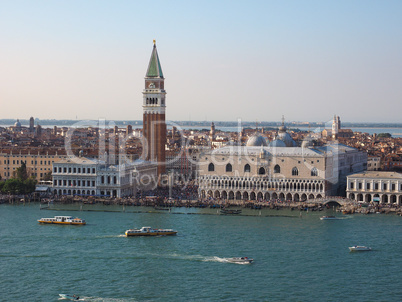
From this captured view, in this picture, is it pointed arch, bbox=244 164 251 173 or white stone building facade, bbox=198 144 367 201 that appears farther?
pointed arch, bbox=244 164 251 173

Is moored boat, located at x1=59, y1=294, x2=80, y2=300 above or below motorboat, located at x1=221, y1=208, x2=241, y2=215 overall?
below

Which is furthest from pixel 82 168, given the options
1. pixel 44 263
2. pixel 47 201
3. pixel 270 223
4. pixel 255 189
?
pixel 44 263

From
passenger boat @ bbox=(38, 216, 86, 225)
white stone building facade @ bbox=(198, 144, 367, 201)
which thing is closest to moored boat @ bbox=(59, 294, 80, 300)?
passenger boat @ bbox=(38, 216, 86, 225)

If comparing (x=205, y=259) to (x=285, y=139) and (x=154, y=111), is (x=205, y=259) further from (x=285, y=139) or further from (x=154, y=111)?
(x=154, y=111)

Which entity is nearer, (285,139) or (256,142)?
(256,142)

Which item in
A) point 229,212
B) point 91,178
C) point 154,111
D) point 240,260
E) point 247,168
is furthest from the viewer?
point 154,111

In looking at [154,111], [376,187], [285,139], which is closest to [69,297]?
[376,187]

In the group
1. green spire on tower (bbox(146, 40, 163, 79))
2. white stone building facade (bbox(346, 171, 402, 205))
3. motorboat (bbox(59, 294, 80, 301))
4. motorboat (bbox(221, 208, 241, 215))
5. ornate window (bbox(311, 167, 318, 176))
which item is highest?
green spire on tower (bbox(146, 40, 163, 79))

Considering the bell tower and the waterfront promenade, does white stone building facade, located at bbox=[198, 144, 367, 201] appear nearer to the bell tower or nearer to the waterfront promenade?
the waterfront promenade

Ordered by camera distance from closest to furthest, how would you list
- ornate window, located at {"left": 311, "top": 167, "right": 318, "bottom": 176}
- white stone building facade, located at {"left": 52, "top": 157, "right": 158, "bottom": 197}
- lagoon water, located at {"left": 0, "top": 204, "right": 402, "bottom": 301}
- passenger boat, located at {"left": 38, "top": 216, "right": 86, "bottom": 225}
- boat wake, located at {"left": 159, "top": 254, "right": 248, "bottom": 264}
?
lagoon water, located at {"left": 0, "top": 204, "right": 402, "bottom": 301} < boat wake, located at {"left": 159, "top": 254, "right": 248, "bottom": 264} < passenger boat, located at {"left": 38, "top": 216, "right": 86, "bottom": 225} < ornate window, located at {"left": 311, "top": 167, "right": 318, "bottom": 176} < white stone building facade, located at {"left": 52, "top": 157, "right": 158, "bottom": 197}
